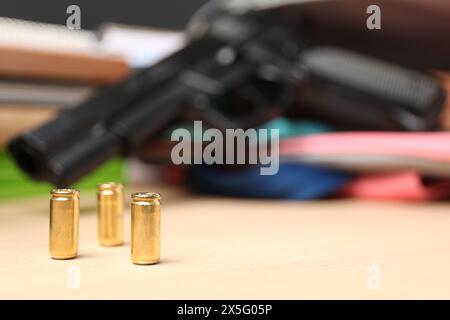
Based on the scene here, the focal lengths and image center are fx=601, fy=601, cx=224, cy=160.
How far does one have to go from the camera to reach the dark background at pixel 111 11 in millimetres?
975

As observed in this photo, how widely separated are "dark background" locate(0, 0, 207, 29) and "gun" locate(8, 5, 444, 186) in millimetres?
254

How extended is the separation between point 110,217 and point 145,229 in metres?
0.07

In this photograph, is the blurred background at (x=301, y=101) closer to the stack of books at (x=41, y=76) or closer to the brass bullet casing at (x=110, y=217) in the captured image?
the stack of books at (x=41, y=76)

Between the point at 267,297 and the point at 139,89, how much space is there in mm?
466

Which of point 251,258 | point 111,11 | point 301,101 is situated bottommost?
point 251,258

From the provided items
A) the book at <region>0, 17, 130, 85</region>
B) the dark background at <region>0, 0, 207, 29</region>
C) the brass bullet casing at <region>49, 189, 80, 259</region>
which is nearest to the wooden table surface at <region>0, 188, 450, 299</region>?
the brass bullet casing at <region>49, 189, 80, 259</region>

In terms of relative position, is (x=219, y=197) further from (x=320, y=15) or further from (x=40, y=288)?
(x=40, y=288)

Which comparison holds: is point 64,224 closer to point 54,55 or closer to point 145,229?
point 145,229

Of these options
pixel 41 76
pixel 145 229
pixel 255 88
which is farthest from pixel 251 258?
pixel 41 76

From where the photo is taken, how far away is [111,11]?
3.53ft

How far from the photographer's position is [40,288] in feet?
1.02

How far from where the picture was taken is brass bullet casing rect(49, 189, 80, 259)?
392mm

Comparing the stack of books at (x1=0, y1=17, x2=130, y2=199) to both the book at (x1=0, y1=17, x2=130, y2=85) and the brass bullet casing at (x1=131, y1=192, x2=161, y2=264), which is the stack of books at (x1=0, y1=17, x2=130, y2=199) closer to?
the book at (x1=0, y1=17, x2=130, y2=85)
